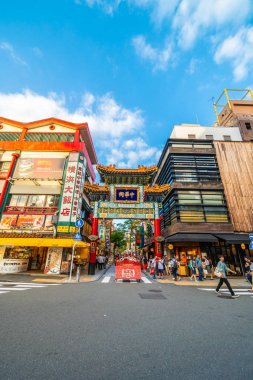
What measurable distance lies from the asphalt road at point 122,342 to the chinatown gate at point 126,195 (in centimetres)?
1253

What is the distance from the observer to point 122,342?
130 inches

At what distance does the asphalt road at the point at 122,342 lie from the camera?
2.39m

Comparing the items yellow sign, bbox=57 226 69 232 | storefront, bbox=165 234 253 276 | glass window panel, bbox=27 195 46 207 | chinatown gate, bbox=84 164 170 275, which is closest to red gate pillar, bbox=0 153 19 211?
glass window panel, bbox=27 195 46 207

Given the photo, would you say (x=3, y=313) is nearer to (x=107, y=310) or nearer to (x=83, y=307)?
(x=83, y=307)

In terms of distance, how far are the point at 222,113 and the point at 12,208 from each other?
123ft

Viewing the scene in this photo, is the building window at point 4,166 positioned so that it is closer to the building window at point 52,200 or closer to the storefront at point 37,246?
the building window at point 52,200

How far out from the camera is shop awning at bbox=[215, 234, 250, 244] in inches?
591

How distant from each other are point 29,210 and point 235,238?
67.4ft

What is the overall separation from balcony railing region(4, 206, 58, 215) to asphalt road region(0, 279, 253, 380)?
1232 cm

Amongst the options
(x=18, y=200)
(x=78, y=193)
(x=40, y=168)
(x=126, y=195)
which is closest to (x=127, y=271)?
(x=126, y=195)

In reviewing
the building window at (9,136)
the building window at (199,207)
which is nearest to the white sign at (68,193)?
the building window at (9,136)

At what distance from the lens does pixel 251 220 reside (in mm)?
17781

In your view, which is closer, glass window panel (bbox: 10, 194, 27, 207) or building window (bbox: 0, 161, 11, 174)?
glass window panel (bbox: 10, 194, 27, 207)

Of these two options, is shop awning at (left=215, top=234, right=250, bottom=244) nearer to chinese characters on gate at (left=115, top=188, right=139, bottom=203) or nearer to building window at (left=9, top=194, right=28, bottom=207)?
chinese characters on gate at (left=115, top=188, right=139, bottom=203)
